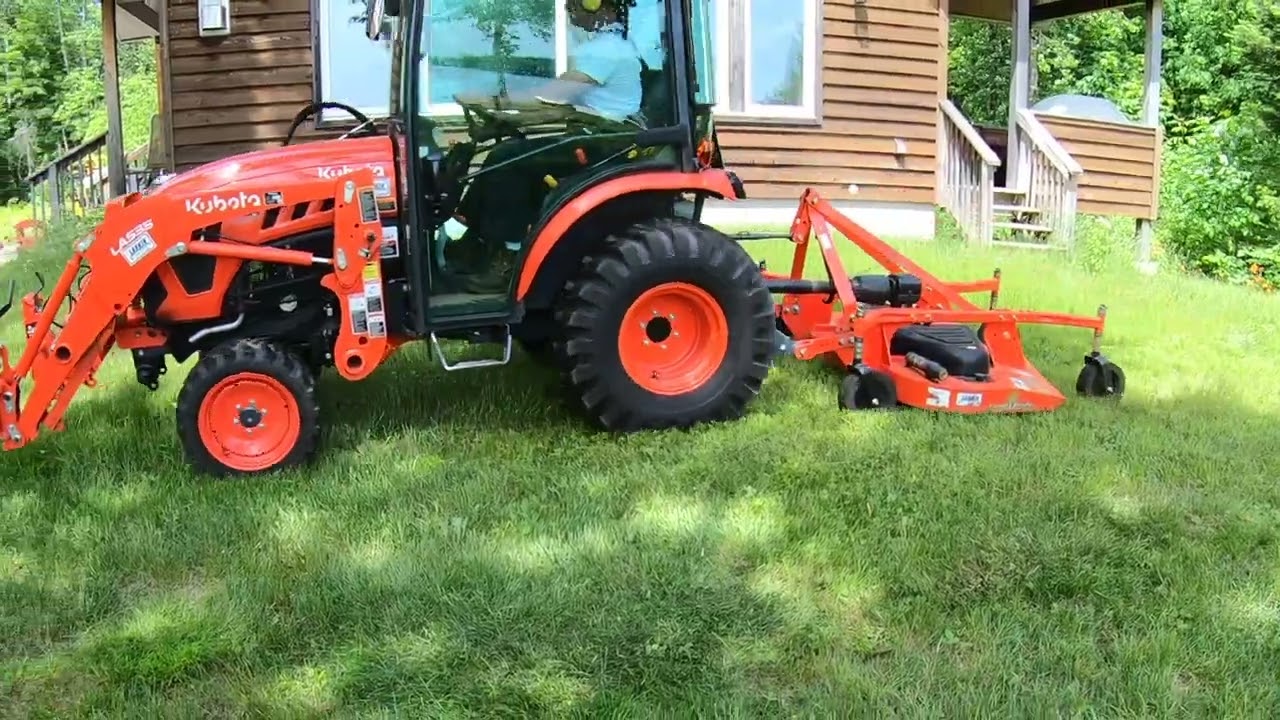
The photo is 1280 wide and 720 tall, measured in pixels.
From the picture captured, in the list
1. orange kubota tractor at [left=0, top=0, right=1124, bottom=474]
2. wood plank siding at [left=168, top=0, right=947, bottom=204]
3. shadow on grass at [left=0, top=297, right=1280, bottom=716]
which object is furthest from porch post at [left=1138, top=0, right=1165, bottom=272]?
orange kubota tractor at [left=0, top=0, right=1124, bottom=474]

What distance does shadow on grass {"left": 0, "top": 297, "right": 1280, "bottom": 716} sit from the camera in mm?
2596

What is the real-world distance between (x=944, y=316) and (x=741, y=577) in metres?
2.32

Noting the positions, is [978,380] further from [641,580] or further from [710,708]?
[710,708]

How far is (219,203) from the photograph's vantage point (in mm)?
4004

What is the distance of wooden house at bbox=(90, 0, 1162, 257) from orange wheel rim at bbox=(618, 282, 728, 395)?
5.70 metres

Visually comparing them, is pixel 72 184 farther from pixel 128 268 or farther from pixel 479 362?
pixel 479 362

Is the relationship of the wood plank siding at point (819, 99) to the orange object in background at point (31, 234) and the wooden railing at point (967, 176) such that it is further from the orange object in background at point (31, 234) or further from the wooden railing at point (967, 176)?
the orange object in background at point (31, 234)

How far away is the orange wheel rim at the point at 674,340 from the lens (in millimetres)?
4547

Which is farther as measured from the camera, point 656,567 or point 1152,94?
point 1152,94

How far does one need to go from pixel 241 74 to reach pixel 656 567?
26.4ft

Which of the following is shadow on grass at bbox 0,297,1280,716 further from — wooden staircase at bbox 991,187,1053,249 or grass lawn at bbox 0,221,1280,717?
wooden staircase at bbox 991,187,1053,249

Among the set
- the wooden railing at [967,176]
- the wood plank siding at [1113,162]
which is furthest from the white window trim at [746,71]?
the wood plank siding at [1113,162]

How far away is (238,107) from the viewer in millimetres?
A: 9547

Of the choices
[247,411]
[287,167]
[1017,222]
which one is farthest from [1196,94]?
[247,411]
